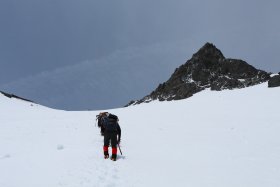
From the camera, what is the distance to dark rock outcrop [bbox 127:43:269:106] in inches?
2490

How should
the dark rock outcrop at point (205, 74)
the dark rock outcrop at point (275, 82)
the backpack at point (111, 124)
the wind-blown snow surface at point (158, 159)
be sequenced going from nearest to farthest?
1. the wind-blown snow surface at point (158, 159)
2. the backpack at point (111, 124)
3. the dark rock outcrop at point (275, 82)
4. the dark rock outcrop at point (205, 74)

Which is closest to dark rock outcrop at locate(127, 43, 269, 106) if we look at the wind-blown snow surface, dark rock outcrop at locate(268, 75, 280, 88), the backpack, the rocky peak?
the rocky peak

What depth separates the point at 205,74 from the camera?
73250 millimetres

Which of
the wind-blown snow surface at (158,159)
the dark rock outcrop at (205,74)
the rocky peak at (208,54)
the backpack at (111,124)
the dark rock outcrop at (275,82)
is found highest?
the rocky peak at (208,54)

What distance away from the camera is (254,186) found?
1034 centimetres

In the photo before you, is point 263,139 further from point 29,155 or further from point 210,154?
point 29,155

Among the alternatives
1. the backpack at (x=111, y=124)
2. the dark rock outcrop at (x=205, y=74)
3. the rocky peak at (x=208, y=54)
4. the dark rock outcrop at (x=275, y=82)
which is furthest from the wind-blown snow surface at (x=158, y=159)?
the rocky peak at (x=208, y=54)

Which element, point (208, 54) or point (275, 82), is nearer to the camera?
point (275, 82)

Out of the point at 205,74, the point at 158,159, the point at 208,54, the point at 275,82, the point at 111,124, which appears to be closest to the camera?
the point at 158,159

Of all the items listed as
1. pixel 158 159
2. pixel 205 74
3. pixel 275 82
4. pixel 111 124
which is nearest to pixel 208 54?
pixel 205 74

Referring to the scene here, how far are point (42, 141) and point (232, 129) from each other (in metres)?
13.5

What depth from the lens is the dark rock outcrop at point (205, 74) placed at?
63.2m

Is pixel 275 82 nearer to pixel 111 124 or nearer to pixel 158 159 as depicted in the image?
pixel 158 159

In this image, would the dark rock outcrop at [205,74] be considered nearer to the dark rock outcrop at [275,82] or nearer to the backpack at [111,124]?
the dark rock outcrop at [275,82]
